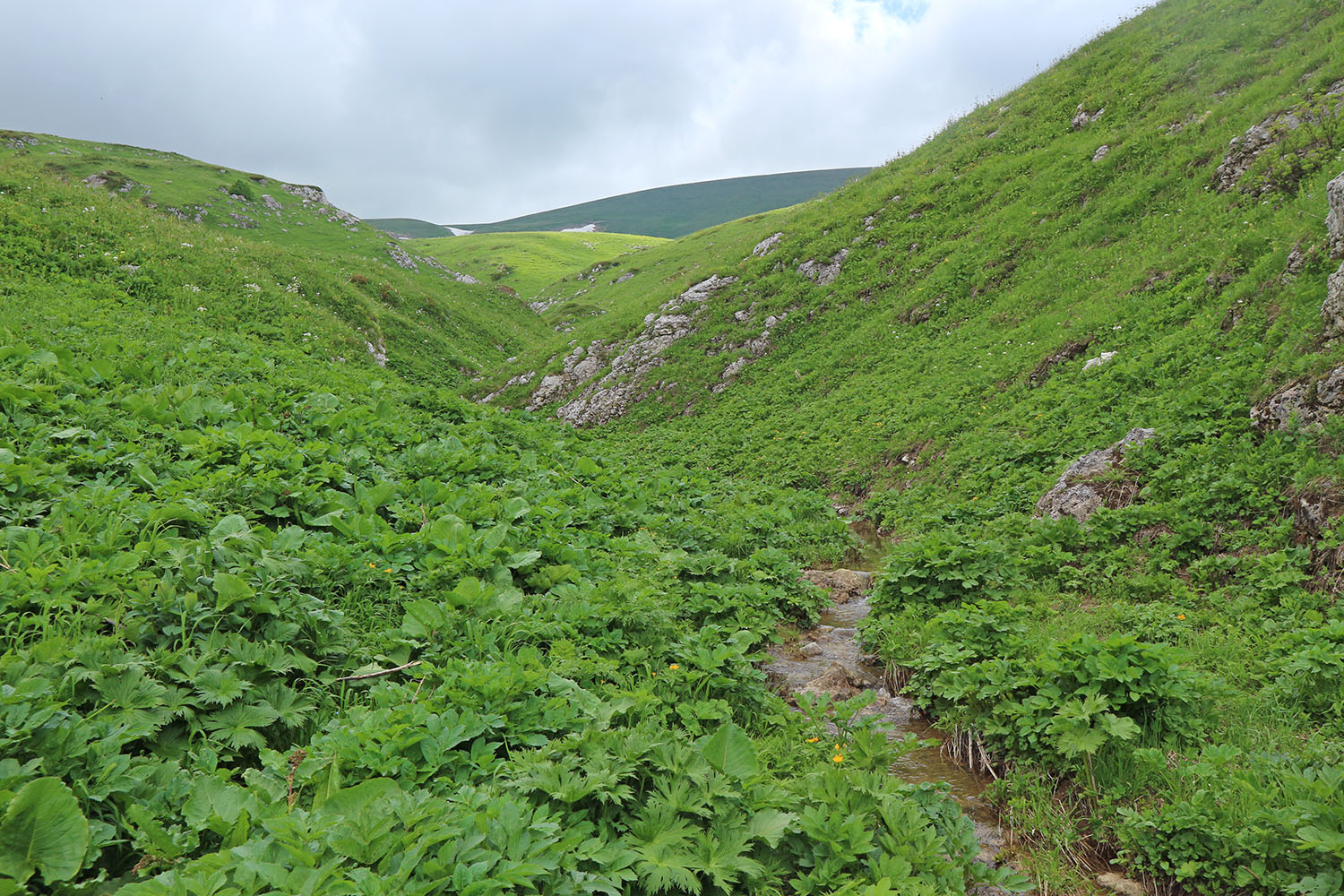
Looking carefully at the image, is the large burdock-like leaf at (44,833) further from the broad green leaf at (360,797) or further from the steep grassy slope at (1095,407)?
the steep grassy slope at (1095,407)

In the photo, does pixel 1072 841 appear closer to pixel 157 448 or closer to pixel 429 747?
pixel 429 747

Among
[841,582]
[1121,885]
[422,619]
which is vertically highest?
[422,619]

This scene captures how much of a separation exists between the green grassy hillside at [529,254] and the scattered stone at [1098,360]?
53149mm

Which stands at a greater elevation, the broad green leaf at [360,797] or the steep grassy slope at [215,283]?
the steep grassy slope at [215,283]

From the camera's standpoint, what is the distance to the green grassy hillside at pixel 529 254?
75625 millimetres

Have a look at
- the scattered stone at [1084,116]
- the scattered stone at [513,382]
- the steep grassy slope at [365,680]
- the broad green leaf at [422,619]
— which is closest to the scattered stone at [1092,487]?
the steep grassy slope at [365,680]

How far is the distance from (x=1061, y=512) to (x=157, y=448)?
499 inches

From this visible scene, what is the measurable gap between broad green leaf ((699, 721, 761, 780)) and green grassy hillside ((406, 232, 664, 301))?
61.4 m

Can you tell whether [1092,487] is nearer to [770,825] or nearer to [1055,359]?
[1055,359]

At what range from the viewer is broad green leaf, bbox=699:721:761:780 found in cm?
441

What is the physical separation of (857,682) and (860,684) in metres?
0.06

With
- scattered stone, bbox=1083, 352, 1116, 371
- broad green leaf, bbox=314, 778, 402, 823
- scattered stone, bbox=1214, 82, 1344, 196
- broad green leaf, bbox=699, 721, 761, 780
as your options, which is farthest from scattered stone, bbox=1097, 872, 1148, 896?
scattered stone, bbox=1214, 82, 1344, 196

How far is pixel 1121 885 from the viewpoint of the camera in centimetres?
444

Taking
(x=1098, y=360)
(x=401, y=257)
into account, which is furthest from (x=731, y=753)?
(x=401, y=257)
